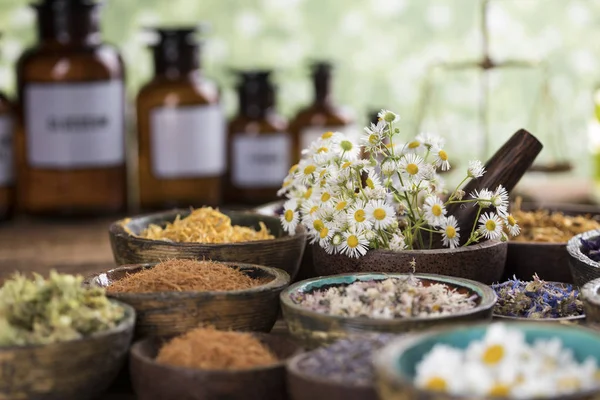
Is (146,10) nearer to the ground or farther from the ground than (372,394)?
farther from the ground

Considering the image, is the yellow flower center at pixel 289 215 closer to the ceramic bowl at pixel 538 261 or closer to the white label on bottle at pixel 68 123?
the ceramic bowl at pixel 538 261

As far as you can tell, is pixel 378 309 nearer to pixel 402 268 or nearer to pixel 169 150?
pixel 402 268

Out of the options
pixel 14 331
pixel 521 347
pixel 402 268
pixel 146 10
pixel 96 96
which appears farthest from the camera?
pixel 146 10

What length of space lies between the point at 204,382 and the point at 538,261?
74cm

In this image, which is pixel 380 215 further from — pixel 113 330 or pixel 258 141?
pixel 258 141

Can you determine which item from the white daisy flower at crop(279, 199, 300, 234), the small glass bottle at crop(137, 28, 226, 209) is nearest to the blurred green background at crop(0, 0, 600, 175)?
the small glass bottle at crop(137, 28, 226, 209)

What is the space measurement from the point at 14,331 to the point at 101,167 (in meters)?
1.62

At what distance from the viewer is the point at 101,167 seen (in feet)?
8.71

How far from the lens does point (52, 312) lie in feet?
3.55

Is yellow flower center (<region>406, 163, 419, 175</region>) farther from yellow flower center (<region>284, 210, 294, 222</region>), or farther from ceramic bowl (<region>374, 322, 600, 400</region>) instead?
ceramic bowl (<region>374, 322, 600, 400</region>)

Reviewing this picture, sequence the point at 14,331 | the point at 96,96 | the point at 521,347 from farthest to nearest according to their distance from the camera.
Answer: the point at 96,96 < the point at 14,331 < the point at 521,347

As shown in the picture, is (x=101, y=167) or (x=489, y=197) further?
(x=101, y=167)

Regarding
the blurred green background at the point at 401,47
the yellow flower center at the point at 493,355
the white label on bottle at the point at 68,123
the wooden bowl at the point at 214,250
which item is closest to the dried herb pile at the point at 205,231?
the wooden bowl at the point at 214,250

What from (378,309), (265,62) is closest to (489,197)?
(378,309)
